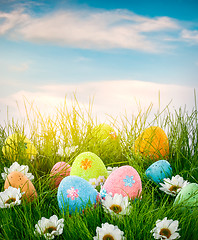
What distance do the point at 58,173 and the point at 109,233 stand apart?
2.50ft

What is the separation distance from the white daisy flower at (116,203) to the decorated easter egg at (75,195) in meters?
0.10

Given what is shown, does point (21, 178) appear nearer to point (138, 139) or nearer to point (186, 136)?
point (138, 139)

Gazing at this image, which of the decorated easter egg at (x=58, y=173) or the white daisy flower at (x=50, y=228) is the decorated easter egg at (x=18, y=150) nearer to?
the decorated easter egg at (x=58, y=173)

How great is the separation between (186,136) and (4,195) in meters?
1.61

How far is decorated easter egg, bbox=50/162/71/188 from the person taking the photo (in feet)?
6.50

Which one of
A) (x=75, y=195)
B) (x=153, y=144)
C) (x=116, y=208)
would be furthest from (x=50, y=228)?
(x=153, y=144)

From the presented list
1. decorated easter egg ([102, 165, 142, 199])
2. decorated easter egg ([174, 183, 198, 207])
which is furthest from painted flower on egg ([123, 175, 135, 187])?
decorated easter egg ([174, 183, 198, 207])

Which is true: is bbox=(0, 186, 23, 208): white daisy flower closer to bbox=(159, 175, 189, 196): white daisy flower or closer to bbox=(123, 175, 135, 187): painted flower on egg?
bbox=(123, 175, 135, 187): painted flower on egg

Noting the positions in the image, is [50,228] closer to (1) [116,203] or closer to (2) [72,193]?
(2) [72,193]

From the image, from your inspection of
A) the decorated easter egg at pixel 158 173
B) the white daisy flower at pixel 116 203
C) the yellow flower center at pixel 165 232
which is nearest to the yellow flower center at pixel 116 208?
the white daisy flower at pixel 116 203

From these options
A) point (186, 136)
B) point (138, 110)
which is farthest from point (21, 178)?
point (186, 136)

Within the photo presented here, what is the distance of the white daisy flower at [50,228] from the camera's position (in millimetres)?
1377

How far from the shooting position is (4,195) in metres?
1.68

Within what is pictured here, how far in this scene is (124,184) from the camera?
5.43 ft
